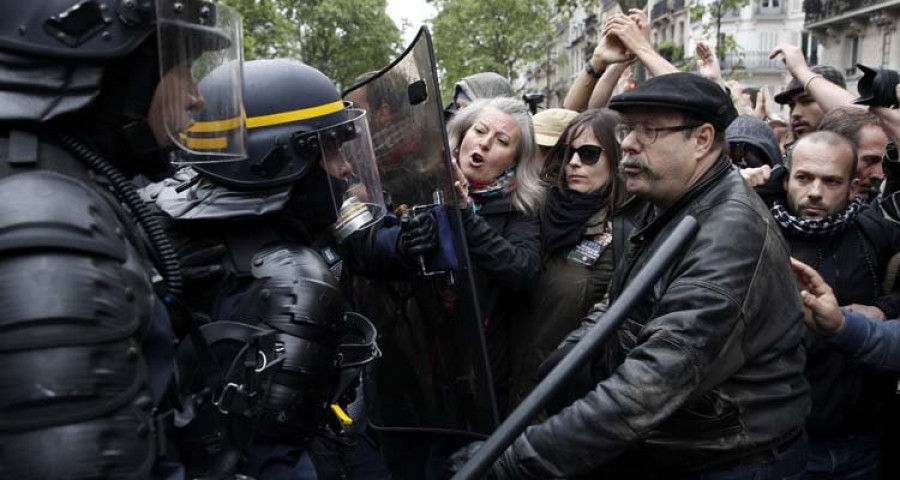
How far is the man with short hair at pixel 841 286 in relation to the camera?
108 inches

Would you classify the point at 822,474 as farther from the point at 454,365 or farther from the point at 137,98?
the point at 137,98

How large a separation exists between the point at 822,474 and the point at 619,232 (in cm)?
107

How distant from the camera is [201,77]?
1817 mm

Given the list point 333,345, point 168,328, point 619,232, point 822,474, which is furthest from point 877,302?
point 168,328

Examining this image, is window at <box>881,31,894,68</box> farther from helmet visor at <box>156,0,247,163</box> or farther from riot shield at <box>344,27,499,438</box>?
helmet visor at <box>156,0,247,163</box>

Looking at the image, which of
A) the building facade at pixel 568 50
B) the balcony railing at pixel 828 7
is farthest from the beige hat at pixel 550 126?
the building facade at pixel 568 50

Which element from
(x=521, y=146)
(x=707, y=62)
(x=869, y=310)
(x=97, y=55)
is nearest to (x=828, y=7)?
(x=707, y=62)

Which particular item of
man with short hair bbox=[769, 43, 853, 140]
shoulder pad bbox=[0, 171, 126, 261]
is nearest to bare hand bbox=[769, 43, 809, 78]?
man with short hair bbox=[769, 43, 853, 140]

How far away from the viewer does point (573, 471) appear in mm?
2006

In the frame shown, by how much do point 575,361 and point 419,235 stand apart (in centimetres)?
99

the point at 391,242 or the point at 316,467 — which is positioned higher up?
the point at 391,242

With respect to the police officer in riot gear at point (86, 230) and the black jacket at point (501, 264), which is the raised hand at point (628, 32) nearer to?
the black jacket at point (501, 264)

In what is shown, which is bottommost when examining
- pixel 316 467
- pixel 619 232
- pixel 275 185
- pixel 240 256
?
pixel 316 467

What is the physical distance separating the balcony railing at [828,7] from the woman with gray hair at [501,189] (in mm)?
32644
